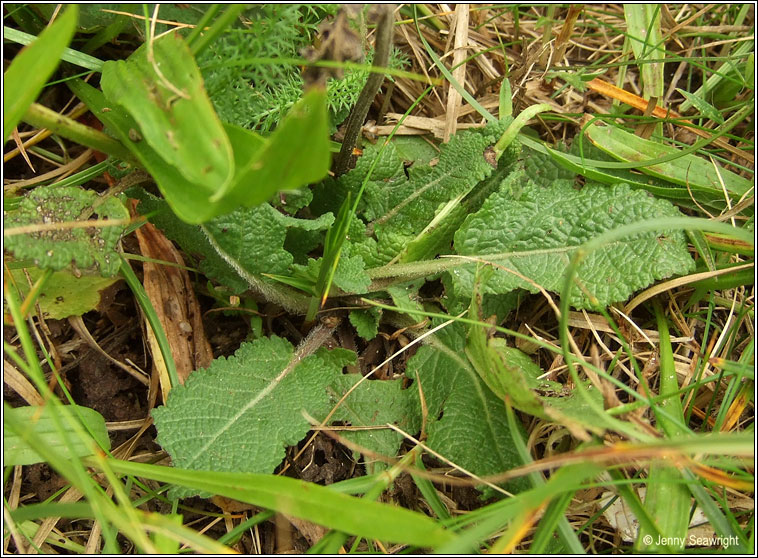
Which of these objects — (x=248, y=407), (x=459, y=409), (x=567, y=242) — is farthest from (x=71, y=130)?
(x=567, y=242)

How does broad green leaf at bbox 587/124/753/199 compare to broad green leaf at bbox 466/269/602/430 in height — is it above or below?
above

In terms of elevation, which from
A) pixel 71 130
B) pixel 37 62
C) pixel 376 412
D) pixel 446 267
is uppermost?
pixel 37 62

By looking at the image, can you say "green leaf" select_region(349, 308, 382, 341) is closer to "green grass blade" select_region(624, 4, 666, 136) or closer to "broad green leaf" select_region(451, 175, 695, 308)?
"broad green leaf" select_region(451, 175, 695, 308)

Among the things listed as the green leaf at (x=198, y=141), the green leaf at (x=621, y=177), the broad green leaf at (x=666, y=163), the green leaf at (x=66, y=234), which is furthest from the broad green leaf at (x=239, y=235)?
the broad green leaf at (x=666, y=163)

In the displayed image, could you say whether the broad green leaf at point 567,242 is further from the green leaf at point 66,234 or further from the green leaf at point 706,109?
the green leaf at point 66,234

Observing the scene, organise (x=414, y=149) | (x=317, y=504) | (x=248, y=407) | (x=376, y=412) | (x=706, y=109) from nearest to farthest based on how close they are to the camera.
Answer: (x=317, y=504) < (x=248, y=407) < (x=376, y=412) < (x=706, y=109) < (x=414, y=149)

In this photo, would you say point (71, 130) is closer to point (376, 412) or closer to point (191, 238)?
point (191, 238)

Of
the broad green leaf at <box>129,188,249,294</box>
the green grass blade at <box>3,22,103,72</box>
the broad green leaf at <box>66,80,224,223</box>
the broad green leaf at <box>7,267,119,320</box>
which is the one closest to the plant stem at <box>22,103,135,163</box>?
the broad green leaf at <box>66,80,224,223</box>
